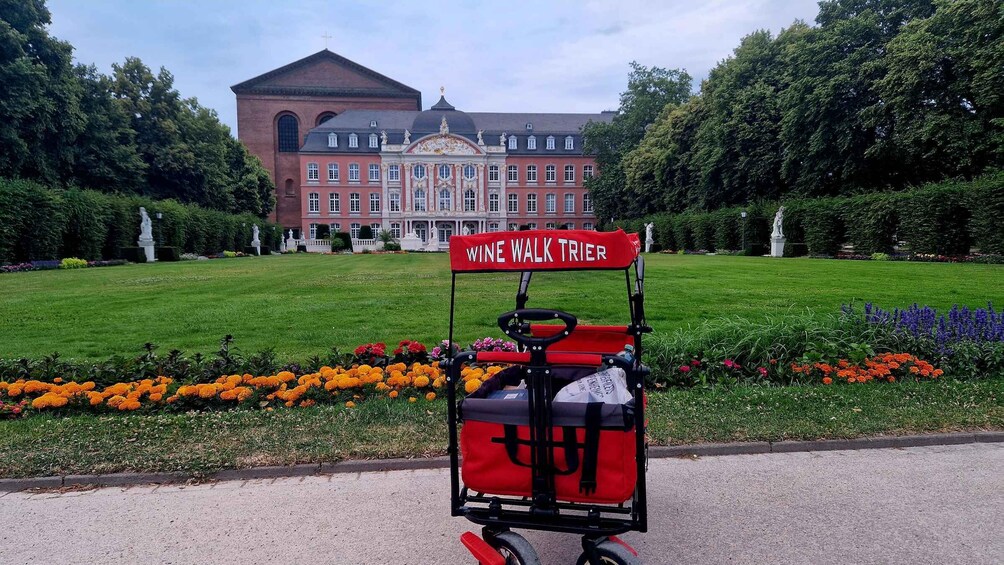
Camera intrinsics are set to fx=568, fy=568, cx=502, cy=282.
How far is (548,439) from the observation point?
2.56 metres

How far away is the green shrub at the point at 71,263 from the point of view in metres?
27.2

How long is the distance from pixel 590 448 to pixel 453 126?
7938 cm

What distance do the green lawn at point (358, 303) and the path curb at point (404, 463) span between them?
370 cm

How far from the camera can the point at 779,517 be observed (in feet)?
11.5

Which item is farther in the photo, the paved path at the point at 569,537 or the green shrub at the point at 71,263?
the green shrub at the point at 71,263

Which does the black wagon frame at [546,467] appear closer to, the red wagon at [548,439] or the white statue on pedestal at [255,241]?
the red wagon at [548,439]

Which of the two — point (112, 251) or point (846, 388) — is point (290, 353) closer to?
point (846, 388)

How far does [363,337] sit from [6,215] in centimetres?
2537

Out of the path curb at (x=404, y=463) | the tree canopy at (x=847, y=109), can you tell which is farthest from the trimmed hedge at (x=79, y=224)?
the tree canopy at (x=847, y=109)

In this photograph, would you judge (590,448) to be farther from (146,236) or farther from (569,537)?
(146,236)

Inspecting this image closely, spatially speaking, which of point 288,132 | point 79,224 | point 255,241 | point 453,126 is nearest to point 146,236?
point 79,224

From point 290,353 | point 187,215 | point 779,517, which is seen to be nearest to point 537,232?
point 779,517

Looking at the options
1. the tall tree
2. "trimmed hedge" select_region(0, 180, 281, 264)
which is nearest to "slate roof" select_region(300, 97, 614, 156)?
the tall tree

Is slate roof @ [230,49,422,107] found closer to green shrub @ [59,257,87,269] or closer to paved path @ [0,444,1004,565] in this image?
green shrub @ [59,257,87,269]
